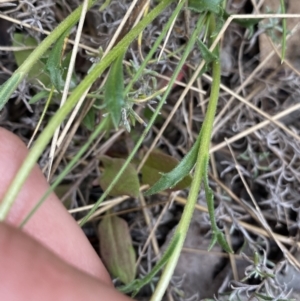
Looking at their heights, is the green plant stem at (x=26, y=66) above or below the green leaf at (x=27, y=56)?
above

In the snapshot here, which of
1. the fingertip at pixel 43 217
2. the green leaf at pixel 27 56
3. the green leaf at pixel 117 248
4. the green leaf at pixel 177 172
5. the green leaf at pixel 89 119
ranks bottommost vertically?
the green leaf at pixel 117 248

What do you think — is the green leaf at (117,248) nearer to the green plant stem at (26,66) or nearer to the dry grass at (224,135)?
the dry grass at (224,135)

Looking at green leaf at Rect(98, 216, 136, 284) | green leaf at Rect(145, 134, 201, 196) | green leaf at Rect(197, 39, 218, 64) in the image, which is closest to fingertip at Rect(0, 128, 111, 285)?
green leaf at Rect(98, 216, 136, 284)

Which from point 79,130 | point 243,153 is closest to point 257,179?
point 243,153

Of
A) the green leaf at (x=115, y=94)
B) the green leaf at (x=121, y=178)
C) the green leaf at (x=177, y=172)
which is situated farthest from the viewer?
the green leaf at (x=121, y=178)

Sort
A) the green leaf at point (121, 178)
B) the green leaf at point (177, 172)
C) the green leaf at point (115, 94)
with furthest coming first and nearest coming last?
the green leaf at point (121, 178), the green leaf at point (177, 172), the green leaf at point (115, 94)

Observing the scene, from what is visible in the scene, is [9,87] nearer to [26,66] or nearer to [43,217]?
[26,66]

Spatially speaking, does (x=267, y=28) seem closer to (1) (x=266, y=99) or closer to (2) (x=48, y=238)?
(1) (x=266, y=99)

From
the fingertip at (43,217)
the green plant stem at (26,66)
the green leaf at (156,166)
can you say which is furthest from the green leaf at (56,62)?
the green leaf at (156,166)
